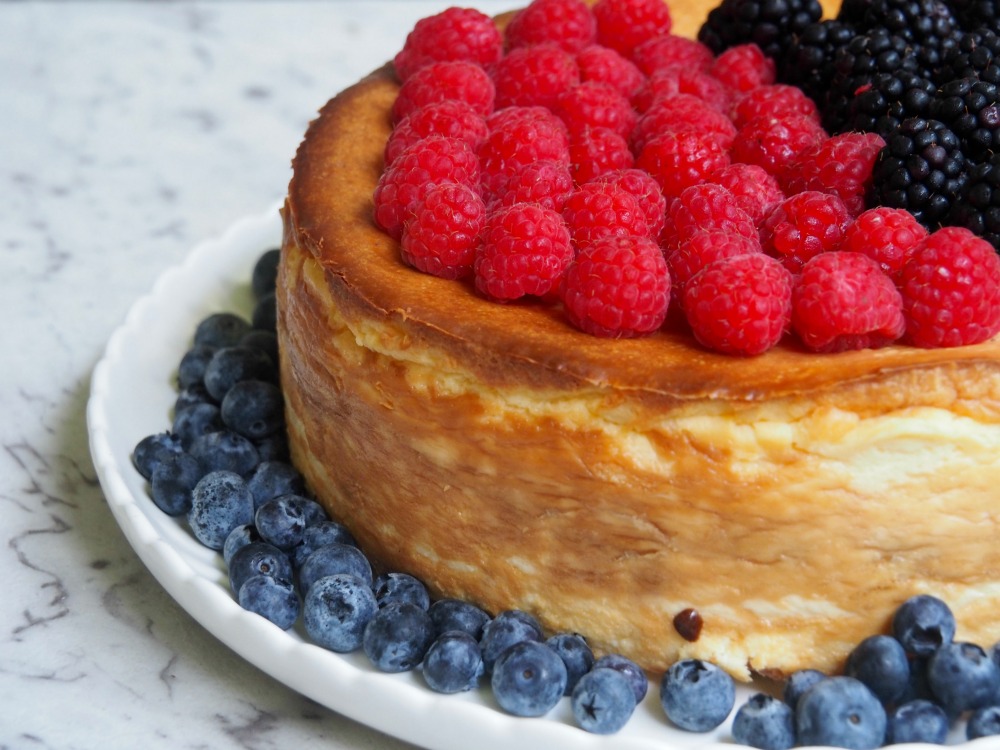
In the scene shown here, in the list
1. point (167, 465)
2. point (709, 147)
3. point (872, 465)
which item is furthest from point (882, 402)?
point (167, 465)

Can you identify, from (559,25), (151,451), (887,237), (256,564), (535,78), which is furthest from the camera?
(559,25)

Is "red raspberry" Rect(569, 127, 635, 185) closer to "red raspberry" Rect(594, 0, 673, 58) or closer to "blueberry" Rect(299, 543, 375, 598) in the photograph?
"red raspberry" Rect(594, 0, 673, 58)

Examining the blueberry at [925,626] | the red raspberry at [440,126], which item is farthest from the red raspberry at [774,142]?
the blueberry at [925,626]

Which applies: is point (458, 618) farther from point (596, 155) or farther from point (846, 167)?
point (846, 167)

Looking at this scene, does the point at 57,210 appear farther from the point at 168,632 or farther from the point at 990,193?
the point at 990,193

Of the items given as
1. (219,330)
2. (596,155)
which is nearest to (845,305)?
(596,155)

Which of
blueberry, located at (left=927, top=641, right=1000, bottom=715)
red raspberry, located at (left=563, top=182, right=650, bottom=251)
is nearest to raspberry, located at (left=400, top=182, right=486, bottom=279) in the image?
red raspberry, located at (left=563, top=182, right=650, bottom=251)
